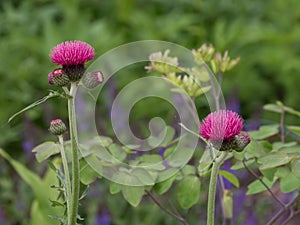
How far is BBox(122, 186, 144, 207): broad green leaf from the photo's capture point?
104cm

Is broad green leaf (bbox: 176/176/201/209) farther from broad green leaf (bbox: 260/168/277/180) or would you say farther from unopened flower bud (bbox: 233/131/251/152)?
unopened flower bud (bbox: 233/131/251/152)

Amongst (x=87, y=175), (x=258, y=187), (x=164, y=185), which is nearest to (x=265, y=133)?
(x=258, y=187)

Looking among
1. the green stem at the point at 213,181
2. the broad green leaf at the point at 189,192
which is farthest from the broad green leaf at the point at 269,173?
the green stem at the point at 213,181

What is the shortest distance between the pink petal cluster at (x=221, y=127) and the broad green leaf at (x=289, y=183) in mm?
247

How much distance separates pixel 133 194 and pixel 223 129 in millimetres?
292

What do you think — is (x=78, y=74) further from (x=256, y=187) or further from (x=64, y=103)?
(x=64, y=103)

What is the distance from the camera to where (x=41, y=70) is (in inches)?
115

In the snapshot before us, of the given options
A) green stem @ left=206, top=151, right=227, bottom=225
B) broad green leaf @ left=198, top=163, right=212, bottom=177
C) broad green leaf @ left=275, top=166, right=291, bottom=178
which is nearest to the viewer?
green stem @ left=206, top=151, right=227, bottom=225

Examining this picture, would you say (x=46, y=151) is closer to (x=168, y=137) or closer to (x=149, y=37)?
(x=168, y=137)

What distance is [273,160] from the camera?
1.00m

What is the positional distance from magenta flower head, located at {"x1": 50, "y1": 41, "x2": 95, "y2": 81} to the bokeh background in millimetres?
1613

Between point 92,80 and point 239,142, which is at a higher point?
point 92,80

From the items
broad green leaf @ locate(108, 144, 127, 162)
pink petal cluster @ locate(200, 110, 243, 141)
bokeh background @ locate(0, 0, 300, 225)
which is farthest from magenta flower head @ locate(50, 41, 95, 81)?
bokeh background @ locate(0, 0, 300, 225)

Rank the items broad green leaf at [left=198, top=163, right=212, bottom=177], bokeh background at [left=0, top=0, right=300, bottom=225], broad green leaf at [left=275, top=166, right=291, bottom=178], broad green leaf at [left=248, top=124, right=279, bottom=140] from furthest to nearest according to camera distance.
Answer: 1. bokeh background at [left=0, top=0, right=300, bottom=225]
2. broad green leaf at [left=248, top=124, right=279, bottom=140]
3. broad green leaf at [left=275, top=166, right=291, bottom=178]
4. broad green leaf at [left=198, top=163, right=212, bottom=177]
